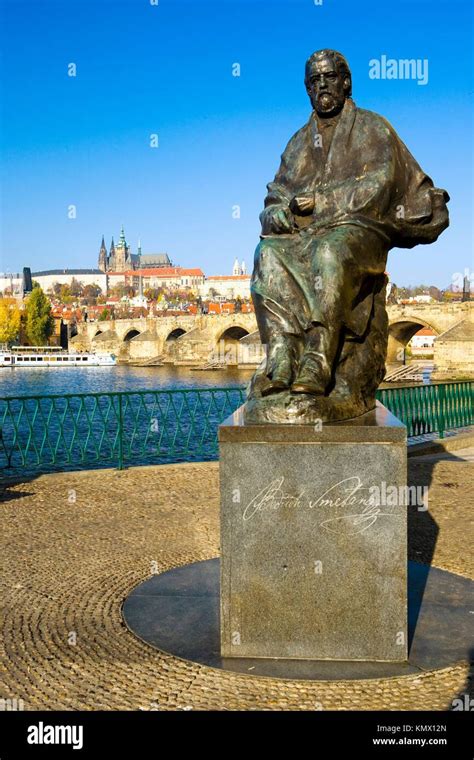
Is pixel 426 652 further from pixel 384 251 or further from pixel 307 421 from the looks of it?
pixel 384 251

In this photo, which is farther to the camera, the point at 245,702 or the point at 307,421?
the point at 307,421

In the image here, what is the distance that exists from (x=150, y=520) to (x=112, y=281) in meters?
187

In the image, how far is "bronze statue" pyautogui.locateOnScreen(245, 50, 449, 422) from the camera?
375 centimetres

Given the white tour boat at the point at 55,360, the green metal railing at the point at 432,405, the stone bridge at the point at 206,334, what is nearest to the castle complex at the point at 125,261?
the stone bridge at the point at 206,334

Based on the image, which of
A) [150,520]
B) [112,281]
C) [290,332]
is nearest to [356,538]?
[290,332]

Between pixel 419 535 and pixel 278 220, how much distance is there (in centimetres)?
308

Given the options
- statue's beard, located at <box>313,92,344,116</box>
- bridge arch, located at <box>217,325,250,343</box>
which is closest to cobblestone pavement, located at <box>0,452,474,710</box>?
statue's beard, located at <box>313,92,344,116</box>

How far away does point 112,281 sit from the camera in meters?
189

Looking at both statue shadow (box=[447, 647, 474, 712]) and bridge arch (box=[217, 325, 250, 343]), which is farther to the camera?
bridge arch (box=[217, 325, 250, 343])

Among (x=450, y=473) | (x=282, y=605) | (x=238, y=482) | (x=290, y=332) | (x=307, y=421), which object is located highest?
(x=290, y=332)

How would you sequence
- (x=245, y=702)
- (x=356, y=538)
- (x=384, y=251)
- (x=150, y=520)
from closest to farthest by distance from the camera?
(x=245, y=702) → (x=356, y=538) → (x=384, y=251) → (x=150, y=520)

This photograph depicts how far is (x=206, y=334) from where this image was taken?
71500 mm

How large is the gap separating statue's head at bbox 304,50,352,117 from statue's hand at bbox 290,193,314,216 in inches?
20.0
